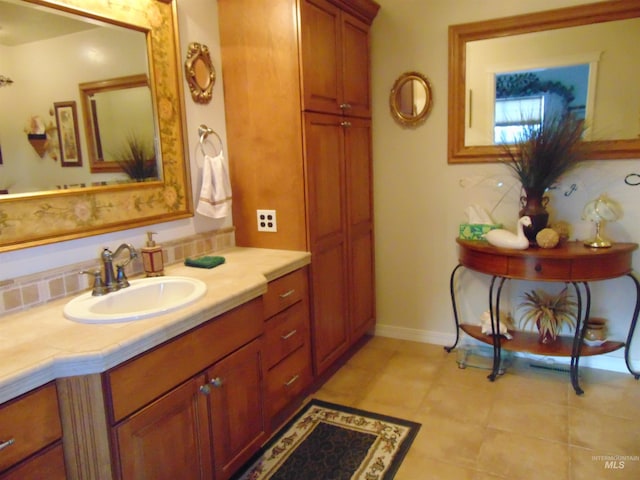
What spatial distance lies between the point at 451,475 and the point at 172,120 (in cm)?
194

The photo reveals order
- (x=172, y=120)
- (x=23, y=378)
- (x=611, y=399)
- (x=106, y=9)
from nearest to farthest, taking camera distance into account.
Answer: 1. (x=23, y=378)
2. (x=106, y=9)
3. (x=172, y=120)
4. (x=611, y=399)

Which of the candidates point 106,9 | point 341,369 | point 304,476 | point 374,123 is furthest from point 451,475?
point 106,9

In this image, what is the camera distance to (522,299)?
2.83 m

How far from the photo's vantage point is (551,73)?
255 centimetres

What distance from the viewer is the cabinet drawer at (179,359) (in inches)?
50.7

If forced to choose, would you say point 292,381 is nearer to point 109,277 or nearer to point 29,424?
point 109,277

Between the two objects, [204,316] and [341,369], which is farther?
[341,369]

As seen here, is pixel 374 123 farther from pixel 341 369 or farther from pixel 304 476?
pixel 304 476

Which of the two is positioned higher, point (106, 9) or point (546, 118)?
point (106, 9)

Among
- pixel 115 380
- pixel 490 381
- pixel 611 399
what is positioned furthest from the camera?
pixel 490 381

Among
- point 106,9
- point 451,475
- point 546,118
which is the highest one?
point 106,9

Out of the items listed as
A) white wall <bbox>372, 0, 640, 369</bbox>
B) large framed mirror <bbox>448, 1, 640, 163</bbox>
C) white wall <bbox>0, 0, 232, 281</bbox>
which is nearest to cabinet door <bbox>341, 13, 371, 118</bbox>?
white wall <bbox>372, 0, 640, 369</bbox>

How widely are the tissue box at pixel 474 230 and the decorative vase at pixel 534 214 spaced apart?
0.70 feet

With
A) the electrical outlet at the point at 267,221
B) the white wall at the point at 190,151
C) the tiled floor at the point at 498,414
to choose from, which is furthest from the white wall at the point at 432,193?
the white wall at the point at 190,151
